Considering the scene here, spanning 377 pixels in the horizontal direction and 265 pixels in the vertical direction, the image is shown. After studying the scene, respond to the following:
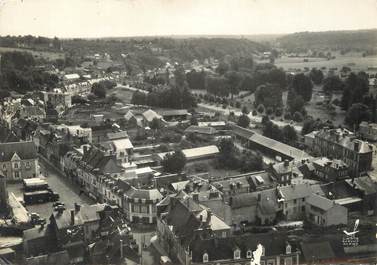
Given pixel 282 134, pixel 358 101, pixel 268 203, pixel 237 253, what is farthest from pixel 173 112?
pixel 237 253

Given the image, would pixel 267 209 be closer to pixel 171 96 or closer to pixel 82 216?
pixel 82 216

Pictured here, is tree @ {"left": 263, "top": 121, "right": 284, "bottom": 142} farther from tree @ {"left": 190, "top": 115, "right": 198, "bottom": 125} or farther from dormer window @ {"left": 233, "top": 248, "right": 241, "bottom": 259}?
dormer window @ {"left": 233, "top": 248, "right": 241, "bottom": 259}

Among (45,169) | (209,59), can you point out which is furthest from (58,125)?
(209,59)

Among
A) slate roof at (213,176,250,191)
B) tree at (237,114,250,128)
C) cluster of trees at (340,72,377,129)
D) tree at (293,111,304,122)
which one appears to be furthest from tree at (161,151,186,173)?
tree at (293,111,304,122)

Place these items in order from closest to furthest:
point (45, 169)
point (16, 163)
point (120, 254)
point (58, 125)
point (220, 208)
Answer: point (120, 254), point (220, 208), point (16, 163), point (45, 169), point (58, 125)

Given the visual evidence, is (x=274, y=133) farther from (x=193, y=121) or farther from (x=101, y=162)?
(x=101, y=162)

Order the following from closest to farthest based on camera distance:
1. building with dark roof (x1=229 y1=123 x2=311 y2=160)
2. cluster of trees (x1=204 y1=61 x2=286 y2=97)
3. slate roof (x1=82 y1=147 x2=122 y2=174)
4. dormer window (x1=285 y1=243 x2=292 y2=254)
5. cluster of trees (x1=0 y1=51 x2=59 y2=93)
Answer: dormer window (x1=285 y1=243 x2=292 y2=254), slate roof (x1=82 y1=147 x2=122 y2=174), building with dark roof (x1=229 y1=123 x2=311 y2=160), cluster of trees (x1=0 y1=51 x2=59 y2=93), cluster of trees (x1=204 y1=61 x2=286 y2=97)

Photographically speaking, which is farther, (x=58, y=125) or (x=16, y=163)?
(x=58, y=125)
